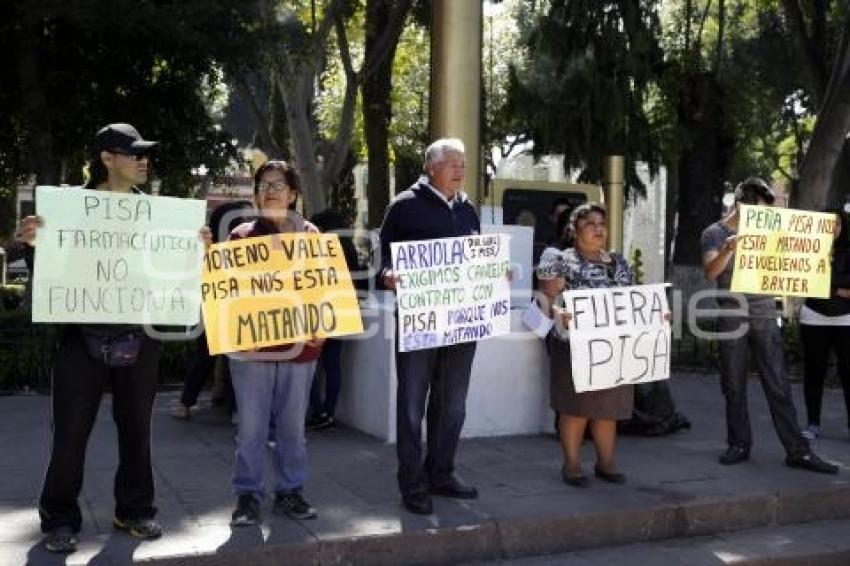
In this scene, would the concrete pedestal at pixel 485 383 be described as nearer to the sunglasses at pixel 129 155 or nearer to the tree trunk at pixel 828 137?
the sunglasses at pixel 129 155

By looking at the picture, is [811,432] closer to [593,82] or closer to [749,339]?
[749,339]

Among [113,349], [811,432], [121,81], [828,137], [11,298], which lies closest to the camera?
[113,349]

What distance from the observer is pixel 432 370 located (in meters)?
5.69

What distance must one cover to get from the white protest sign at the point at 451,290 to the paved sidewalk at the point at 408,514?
98 cm

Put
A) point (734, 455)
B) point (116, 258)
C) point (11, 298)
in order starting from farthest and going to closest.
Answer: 1. point (11, 298)
2. point (734, 455)
3. point (116, 258)

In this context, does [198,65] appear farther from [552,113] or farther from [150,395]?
[150,395]

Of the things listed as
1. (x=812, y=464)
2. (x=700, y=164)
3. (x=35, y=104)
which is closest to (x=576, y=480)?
(x=812, y=464)

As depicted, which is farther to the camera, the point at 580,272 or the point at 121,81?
the point at 121,81

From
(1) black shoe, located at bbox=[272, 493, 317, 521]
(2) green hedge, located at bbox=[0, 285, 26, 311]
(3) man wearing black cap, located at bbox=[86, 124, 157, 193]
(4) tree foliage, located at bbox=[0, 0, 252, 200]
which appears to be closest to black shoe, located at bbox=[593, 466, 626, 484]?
(1) black shoe, located at bbox=[272, 493, 317, 521]

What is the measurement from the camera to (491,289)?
5945 millimetres

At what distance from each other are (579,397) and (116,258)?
287cm

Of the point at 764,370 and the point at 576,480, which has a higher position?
the point at 764,370

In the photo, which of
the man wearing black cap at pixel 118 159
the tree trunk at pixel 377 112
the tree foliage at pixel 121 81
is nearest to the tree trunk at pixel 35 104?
the tree foliage at pixel 121 81

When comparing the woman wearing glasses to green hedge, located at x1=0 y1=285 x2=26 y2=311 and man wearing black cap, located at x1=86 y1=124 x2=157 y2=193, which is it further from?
green hedge, located at x1=0 y1=285 x2=26 y2=311
